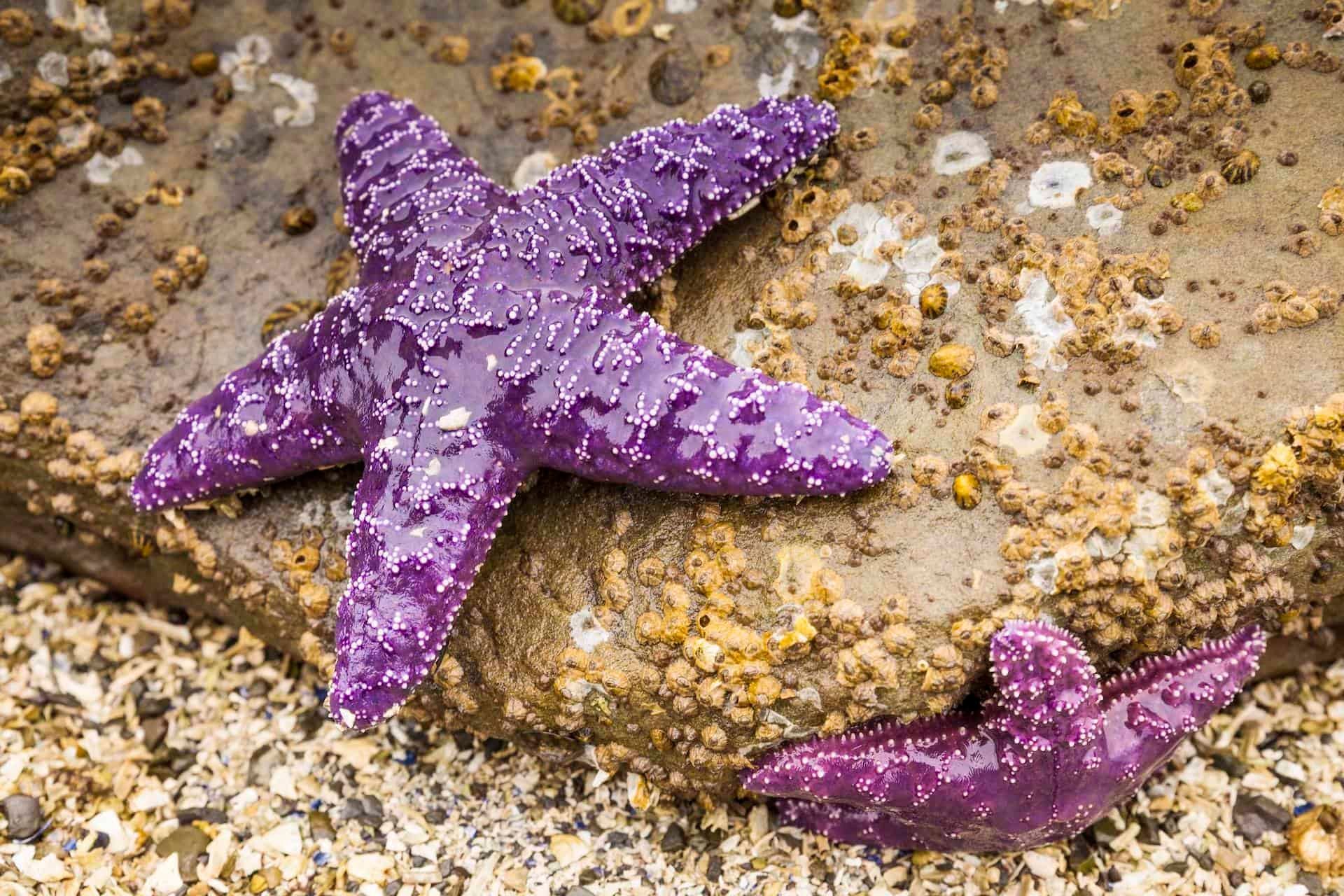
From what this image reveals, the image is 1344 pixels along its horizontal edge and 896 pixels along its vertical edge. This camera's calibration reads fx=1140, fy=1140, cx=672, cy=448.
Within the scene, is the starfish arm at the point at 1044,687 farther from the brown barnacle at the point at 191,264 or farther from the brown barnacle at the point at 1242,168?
the brown barnacle at the point at 191,264

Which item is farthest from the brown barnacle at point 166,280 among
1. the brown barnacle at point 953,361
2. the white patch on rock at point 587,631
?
the brown barnacle at point 953,361

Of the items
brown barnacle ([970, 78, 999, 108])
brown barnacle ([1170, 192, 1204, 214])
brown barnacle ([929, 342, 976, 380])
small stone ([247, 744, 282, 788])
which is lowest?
small stone ([247, 744, 282, 788])

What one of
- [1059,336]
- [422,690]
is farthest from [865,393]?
[422,690]

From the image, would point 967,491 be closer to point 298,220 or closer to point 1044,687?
point 1044,687

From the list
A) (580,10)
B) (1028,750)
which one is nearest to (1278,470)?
(1028,750)

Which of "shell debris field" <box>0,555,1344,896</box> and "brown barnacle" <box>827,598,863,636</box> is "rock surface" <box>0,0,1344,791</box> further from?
"shell debris field" <box>0,555,1344,896</box>

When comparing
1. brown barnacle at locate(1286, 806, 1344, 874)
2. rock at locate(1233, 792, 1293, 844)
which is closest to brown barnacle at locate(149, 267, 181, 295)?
rock at locate(1233, 792, 1293, 844)

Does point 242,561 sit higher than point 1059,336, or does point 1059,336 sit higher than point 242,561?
point 1059,336

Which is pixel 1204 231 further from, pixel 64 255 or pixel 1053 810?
pixel 64 255
